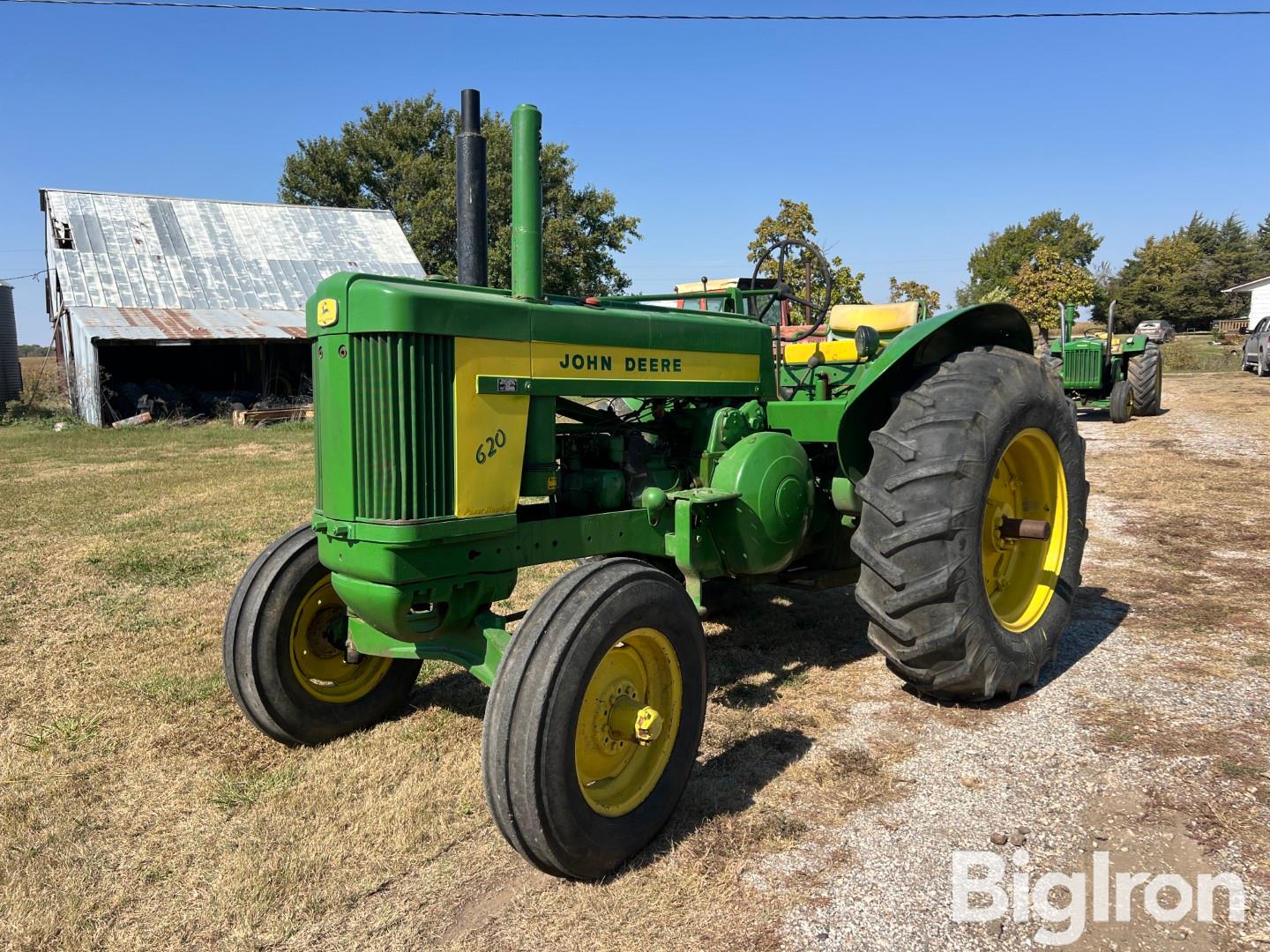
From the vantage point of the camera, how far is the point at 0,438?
659 inches

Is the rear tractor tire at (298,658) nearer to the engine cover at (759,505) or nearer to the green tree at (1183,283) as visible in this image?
the engine cover at (759,505)

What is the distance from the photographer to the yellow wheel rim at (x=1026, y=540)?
4047 mm

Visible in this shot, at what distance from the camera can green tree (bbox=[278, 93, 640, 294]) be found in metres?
35.9

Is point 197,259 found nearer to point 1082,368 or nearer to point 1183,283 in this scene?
point 1082,368

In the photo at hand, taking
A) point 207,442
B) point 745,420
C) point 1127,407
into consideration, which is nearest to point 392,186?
point 207,442

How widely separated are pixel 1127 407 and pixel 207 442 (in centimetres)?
1612

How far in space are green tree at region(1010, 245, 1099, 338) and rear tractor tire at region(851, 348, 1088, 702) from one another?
118 ft

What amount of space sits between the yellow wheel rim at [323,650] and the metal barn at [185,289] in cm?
1784

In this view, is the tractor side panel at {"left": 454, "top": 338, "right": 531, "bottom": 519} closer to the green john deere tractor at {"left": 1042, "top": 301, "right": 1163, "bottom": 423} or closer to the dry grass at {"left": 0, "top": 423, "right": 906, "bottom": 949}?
the dry grass at {"left": 0, "top": 423, "right": 906, "bottom": 949}

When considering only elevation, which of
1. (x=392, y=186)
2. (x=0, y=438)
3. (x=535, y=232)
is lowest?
(x=0, y=438)

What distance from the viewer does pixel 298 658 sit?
3451 mm

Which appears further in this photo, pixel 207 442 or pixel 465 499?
pixel 207 442

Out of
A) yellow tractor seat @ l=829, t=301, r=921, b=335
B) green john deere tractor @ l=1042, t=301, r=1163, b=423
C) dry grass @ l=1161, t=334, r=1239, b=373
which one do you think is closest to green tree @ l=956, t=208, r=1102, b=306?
dry grass @ l=1161, t=334, r=1239, b=373

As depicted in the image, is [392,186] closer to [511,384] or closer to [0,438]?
[0,438]
